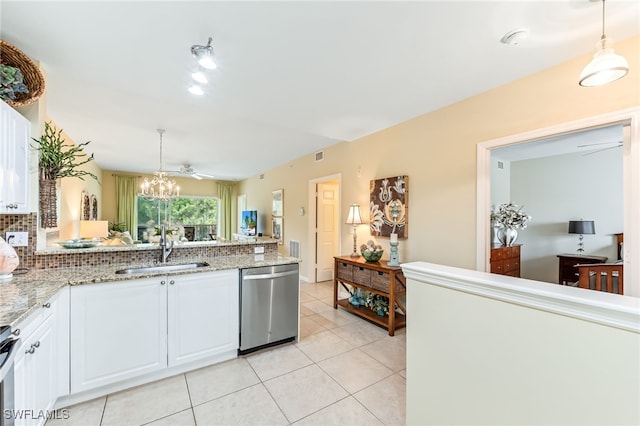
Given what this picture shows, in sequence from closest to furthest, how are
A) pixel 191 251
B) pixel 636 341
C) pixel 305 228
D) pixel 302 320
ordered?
pixel 636 341 < pixel 191 251 < pixel 302 320 < pixel 305 228

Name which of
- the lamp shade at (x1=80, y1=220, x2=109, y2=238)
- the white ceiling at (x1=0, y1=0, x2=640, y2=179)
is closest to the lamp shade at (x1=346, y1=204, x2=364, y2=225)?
the white ceiling at (x1=0, y1=0, x2=640, y2=179)

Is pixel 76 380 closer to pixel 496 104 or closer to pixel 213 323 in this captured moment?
pixel 213 323

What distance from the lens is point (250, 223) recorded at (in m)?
7.65

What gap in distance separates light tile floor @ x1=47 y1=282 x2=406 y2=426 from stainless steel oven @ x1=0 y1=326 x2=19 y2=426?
77 cm

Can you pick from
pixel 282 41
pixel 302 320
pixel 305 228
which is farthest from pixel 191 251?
pixel 305 228

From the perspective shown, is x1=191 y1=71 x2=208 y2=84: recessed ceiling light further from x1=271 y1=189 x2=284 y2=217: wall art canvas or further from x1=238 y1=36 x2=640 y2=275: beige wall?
x1=271 y1=189 x2=284 y2=217: wall art canvas

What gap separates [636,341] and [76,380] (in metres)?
3.02

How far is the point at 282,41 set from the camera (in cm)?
185

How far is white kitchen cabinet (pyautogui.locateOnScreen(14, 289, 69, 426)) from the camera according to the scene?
4.20ft

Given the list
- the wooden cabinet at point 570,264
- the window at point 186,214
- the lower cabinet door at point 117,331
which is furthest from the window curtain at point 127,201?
the wooden cabinet at point 570,264

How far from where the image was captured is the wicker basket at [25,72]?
175 centimetres

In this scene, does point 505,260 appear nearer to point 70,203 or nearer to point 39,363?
point 39,363

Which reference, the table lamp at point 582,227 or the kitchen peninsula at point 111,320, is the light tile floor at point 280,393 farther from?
the table lamp at point 582,227

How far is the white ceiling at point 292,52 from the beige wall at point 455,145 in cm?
14
